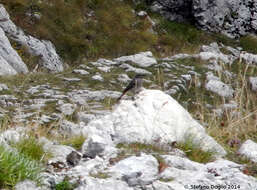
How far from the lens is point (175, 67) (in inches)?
683

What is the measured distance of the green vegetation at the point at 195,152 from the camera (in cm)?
644

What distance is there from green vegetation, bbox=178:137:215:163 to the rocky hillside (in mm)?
16

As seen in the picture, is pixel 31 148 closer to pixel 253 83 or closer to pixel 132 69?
pixel 132 69

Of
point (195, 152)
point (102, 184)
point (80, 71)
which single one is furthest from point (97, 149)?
point (80, 71)

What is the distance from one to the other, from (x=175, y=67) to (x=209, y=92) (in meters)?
2.26

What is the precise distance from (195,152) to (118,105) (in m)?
1.75

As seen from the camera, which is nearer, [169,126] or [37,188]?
[37,188]

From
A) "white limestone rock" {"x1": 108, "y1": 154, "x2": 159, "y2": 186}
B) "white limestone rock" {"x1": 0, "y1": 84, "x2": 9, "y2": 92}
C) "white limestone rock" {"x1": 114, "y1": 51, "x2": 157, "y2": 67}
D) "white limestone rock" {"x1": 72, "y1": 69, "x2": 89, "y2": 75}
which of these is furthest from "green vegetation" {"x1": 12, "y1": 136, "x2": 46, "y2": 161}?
"white limestone rock" {"x1": 114, "y1": 51, "x2": 157, "y2": 67}

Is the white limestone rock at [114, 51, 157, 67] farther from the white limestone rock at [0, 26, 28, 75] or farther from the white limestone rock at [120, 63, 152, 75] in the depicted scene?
the white limestone rock at [0, 26, 28, 75]

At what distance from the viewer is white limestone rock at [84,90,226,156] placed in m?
6.72

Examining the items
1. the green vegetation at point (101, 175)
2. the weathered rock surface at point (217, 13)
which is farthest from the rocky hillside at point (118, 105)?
the weathered rock surface at point (217, 13)

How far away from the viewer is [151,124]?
7023 millimetres

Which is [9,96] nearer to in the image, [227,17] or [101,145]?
[101,145]

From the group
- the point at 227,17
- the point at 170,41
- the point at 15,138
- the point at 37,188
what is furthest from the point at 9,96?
the point at 227,17
